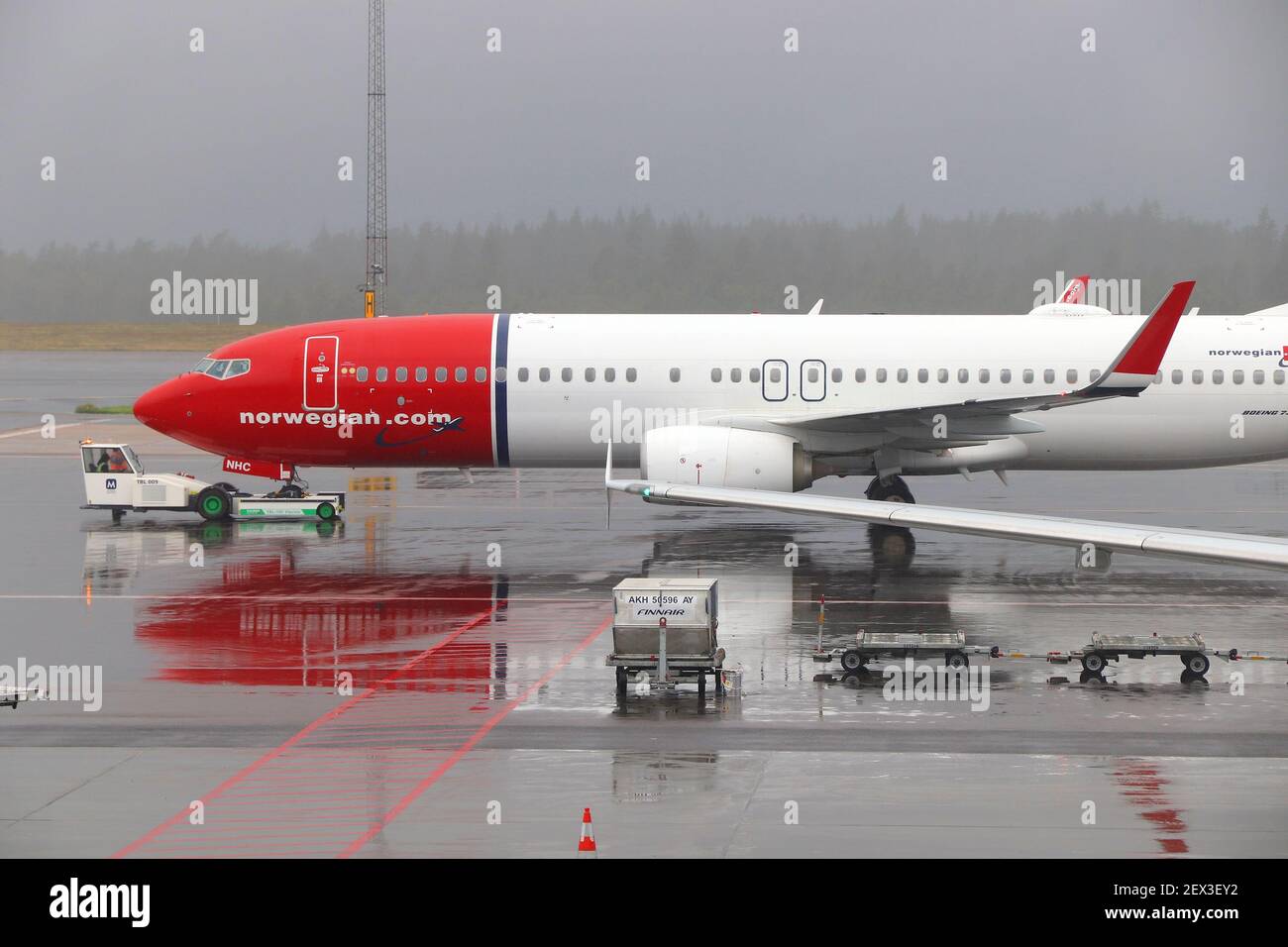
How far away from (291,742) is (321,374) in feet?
53.4

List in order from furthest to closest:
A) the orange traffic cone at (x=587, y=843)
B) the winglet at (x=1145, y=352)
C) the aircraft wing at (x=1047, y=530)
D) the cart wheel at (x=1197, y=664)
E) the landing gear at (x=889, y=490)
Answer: the landing gear at (x=889, y=490)
the winglet at (x=1145, y=352)
the cart wheel at (x=1197, y=664)
the orange traffic cone at (x=587, y=843)
the aircraft wing at (x=1047, y=530)

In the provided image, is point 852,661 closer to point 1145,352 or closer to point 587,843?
point 587,843

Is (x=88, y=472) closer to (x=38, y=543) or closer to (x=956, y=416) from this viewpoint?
(x=38, y=543)

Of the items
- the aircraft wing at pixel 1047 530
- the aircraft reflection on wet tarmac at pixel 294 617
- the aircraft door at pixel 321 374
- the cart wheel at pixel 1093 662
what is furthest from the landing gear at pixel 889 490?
the aircraft wing at pixel 1047 530

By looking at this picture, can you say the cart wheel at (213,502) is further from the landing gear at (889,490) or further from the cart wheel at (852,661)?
the cart wheel at (852,661)

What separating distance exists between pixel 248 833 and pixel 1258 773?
972cm

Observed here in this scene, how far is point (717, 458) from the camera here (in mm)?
28844

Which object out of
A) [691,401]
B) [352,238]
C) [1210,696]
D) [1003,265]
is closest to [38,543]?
[691,401]

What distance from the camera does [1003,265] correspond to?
3174 inches

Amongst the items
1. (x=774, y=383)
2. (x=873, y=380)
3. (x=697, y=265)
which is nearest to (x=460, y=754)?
(x=774, y=383)

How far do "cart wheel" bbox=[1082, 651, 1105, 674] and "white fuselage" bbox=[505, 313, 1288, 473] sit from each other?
39.9 ft

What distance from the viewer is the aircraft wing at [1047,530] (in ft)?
38.2

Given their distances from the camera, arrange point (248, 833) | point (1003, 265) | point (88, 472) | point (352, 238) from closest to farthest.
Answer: point (248, 833), point (88, 472), point (1003, 265), point (352, 238)

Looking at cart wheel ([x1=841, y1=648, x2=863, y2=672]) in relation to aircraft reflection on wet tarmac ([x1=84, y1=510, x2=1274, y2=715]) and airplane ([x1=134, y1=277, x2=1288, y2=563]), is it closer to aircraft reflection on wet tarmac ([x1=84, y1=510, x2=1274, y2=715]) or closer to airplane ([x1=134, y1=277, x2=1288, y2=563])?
aircraft reflection on wet tarmac ([x1=84, y1=510, x2=1274, y2=715])
